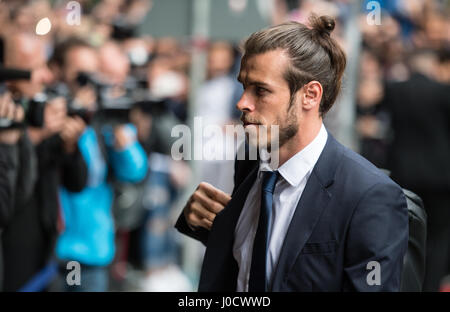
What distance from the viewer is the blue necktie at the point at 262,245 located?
2.04 m

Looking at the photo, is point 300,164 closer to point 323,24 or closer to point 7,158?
point 323,24

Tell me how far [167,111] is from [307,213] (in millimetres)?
3678

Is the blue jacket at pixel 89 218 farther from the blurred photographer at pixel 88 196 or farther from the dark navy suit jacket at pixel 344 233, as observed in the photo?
the dark navy suit jacket at pixel 344 233

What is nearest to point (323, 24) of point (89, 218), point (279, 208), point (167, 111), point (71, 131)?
point (279, 208)

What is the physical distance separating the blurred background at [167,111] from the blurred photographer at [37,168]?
70mm

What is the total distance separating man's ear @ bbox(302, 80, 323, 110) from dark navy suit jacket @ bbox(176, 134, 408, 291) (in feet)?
0.62

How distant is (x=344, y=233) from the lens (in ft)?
6.44

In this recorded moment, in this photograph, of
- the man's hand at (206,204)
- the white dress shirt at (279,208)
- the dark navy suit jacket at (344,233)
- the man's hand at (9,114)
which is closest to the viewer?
the dark navy suit jacket at (344,233)

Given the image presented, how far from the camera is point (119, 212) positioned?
196 inches

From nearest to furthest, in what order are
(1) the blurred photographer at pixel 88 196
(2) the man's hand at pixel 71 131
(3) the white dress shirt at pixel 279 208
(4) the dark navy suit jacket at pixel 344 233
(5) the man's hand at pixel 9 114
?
(4) the dark navy suit jacket at pixel 344 233, (3) the white dress shirt at pixel 279 208, (5) the man's hand at pixel 9 114, (2) the man's hand at pixel 71 131, (1) the blurred photographer at pixel 88 196

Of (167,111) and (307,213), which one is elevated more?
(167,111)

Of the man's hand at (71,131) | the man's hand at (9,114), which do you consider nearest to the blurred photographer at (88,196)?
the man's hand at (71,131)

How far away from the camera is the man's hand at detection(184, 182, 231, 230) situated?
7.53 feet
